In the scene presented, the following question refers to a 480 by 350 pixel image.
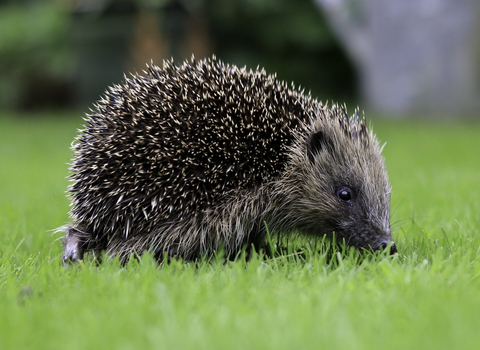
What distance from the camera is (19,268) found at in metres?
4.43

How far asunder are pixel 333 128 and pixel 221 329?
2848 millimetres

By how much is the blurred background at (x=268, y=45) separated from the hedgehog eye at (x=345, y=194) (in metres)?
12.3

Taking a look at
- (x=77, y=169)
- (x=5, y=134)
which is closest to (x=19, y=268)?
(x=77, y=169)

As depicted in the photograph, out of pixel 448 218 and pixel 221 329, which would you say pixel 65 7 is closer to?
pixel 448 218

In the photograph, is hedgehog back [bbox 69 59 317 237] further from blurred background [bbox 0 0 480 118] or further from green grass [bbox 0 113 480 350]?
blurred background [bbox 0 0 480 118]

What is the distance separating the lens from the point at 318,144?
209 inches

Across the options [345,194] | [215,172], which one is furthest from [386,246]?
[215,172]

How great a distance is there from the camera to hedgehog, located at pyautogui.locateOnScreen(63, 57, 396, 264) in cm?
485

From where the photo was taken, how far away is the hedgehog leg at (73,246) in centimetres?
486

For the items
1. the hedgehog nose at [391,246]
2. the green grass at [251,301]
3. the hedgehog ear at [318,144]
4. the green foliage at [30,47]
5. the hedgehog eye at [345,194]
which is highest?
the green foliage at [30,47]

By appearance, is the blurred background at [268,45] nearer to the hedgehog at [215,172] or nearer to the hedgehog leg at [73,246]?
the hedgehog at [215,172]

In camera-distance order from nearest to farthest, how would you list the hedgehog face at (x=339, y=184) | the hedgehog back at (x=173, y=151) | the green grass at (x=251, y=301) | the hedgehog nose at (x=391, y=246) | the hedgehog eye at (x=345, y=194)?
1. the green grass at (x=251, y=301)
2. the hedgehog nose at (x=391, y=246)
3. the hedgehog back at (x=173, y=151)
4. the hedgehog face at (x=339, y=184)
5. the hedgehog eye at (x=345, y=194)

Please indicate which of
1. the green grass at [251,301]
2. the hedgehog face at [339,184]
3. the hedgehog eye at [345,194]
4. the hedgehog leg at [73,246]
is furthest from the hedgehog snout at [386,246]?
the hedgehog leg at [73,246]

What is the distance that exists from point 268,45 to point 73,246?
2084 centimetres
